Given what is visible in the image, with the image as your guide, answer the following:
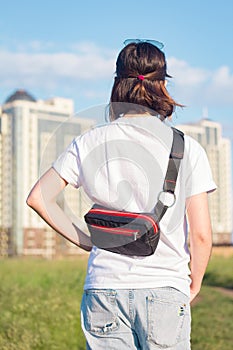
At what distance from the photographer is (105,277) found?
2.56 m

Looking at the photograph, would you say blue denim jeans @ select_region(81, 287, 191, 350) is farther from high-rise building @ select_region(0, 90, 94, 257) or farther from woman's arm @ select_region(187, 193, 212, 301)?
high-rise building @ select_region(0, 90, 94, 257)

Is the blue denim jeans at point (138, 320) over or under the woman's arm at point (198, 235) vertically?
under

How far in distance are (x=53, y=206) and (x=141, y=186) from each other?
1.24 ft

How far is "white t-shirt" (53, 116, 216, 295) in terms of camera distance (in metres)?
2.55

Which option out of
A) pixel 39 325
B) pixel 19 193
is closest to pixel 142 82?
pixel 39 325

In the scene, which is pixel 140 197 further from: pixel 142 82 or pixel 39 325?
pixel 39 325

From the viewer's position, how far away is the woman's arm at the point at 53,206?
8.90 feet

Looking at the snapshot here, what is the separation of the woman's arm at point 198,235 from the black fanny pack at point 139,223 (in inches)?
3.8

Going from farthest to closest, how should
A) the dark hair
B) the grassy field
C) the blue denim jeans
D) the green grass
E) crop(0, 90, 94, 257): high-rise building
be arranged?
crop(0, 90, 94, 257): high-rise building < the grassy field < the green grass < the dark hair < the blue denim jeans

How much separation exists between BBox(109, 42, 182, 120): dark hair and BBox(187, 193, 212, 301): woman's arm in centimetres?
34

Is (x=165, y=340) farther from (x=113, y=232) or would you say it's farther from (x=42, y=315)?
(x=42, y=315)

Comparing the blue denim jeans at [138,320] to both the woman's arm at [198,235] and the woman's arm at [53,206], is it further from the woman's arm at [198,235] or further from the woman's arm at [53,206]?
the woman's arm at [53,206]

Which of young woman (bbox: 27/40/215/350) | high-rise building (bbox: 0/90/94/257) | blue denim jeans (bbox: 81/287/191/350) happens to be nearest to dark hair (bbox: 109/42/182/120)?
young woman (bbox: 27/40/215/350)

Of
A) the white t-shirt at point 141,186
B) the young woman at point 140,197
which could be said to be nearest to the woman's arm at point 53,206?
the young woman at point 140,197
